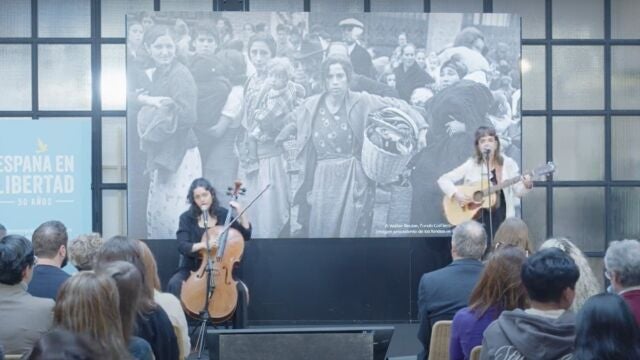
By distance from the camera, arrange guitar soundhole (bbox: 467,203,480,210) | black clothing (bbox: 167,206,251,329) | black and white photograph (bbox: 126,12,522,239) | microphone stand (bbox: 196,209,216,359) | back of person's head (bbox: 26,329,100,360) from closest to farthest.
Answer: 1. back of person's head (bbox: 26,329,100,360)
2. microphone stand (bbox: 196,209,216,359)
3. black clothing (bbox: 167,206,251,329)
4. guitar soundhole (bbox: 467,203,480,210)
5. black and white photograph (bbox: 126,12,522,239)

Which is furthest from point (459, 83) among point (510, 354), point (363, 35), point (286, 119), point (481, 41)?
point (510, 354)

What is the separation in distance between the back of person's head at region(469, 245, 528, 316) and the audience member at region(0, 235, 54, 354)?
1.79m

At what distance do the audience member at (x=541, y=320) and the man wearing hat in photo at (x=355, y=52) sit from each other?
4.55 meters

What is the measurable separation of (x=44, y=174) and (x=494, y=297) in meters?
4.93

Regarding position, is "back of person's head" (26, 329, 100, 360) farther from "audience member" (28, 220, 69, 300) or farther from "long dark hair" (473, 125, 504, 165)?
"long dark hair" (473, 125, 504, 165)

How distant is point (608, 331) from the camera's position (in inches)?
110

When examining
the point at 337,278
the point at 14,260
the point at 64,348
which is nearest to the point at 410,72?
the point at 337,278

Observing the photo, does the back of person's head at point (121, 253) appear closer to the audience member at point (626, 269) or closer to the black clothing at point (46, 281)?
the black clothing at point (46, 281)

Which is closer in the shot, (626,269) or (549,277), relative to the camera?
(549,277)

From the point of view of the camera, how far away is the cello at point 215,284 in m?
6.71

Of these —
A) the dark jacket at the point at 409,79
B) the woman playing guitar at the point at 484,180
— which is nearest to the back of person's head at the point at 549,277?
the woman playing guitar at the point at 484,180

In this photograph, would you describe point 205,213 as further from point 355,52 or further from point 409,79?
point 409,79

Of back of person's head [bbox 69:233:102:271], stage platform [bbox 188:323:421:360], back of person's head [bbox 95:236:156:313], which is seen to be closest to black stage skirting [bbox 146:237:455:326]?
stage platform [bbox 188:323:421:360]

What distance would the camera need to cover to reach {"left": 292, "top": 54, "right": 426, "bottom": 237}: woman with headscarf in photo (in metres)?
7.68
